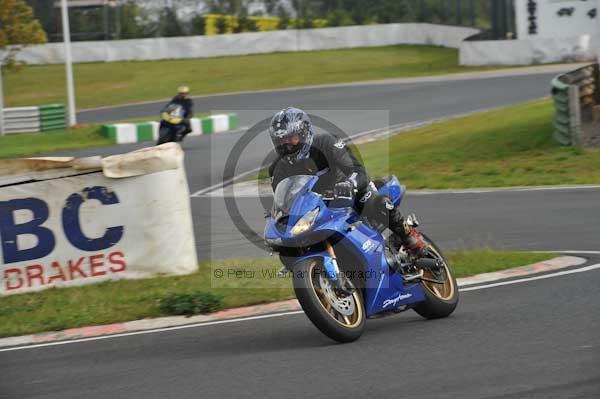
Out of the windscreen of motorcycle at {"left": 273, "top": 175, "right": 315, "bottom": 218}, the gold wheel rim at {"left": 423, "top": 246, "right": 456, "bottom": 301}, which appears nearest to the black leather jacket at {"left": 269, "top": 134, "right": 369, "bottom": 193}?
the windscreen of motorcycle at {"left": 273, "top": 175, "right": 315, "bottom": 218}

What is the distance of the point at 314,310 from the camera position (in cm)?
677

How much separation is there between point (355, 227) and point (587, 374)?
6.84ft

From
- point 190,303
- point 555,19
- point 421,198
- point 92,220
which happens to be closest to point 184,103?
point 421,198

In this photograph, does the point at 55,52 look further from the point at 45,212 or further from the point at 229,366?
the point at 229,366

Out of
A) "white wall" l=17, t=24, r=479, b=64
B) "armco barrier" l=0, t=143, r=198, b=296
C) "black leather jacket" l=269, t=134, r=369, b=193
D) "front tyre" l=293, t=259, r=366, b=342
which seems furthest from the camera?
"white wall" l=17, t=24, r=479, b=64

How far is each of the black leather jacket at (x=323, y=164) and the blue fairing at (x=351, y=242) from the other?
0.17 meters

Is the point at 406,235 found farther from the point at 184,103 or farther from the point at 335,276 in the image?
the point at 184,103

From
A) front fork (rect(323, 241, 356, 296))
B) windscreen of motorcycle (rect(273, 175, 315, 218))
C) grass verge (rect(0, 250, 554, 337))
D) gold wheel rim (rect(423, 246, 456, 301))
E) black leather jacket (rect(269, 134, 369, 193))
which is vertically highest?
black leather jacket (rect(269, 134, 369, 193))

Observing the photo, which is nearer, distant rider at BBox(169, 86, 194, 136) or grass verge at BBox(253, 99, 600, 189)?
grass verge at BBox(253, 99, 600, 189)

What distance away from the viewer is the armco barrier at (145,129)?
27953mm

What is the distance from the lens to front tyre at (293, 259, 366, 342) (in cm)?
676

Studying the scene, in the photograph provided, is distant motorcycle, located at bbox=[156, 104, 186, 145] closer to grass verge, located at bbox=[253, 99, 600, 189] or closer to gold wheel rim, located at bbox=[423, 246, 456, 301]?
grass verge, located at bbox=[253, 99, 600, 189]

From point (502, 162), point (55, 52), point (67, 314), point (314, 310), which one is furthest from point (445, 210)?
point (55, 52)

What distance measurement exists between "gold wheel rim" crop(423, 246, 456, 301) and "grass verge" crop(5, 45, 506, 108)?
3223 centimetres
